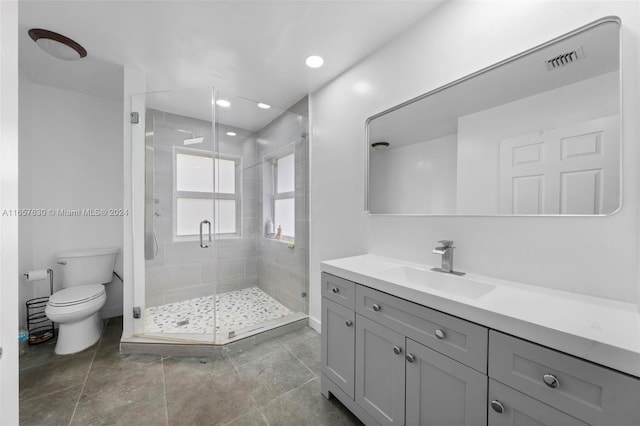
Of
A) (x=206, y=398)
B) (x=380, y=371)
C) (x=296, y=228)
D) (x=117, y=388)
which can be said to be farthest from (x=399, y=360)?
(x=117, y=388)

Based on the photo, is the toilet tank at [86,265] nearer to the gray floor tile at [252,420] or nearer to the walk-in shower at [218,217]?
the walk-in shower at [218,217]

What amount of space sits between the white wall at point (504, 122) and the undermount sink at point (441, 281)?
0.37m

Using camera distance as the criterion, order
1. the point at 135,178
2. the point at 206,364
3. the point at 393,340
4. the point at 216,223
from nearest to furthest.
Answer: the point at 393,340 < the point at 206,364 < the point at 135,178 < the point at 216,223

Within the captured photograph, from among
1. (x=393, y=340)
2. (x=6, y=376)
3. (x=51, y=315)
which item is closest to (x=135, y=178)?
(x=51, y=315)

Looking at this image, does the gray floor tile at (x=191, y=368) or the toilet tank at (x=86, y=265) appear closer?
the gray floor tile at (x=191, y=368)

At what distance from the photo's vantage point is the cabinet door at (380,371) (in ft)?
3.71

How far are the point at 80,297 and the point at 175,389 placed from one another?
4.06 ft

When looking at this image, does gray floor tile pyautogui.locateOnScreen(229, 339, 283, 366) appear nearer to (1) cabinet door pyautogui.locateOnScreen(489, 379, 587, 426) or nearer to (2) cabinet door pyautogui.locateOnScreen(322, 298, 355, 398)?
(2) cabinet door pyautogui.locateOnScreen(322, 298, 355, 398)

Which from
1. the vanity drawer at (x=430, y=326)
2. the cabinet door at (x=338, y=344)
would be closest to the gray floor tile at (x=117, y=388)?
the cabinet door at (x=338, y=344)

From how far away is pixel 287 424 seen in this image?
4.52 ft

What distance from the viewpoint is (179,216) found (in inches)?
104

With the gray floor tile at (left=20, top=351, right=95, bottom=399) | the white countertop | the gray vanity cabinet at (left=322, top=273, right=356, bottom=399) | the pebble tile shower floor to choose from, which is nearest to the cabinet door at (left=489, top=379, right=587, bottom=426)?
the white countertop

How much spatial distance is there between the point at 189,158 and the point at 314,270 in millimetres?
1825

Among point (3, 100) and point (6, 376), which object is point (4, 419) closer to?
point (6, 376)
